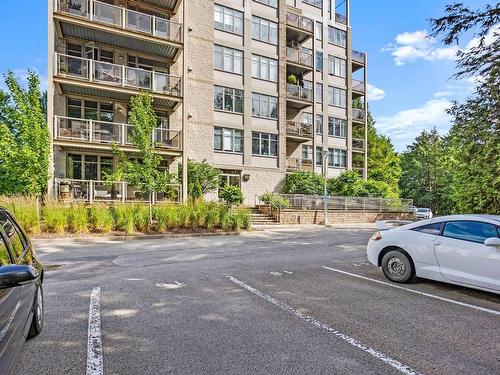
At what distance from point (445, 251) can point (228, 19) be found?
87.6 feet

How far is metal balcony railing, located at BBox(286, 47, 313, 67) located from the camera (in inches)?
1264

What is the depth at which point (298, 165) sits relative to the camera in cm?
3241

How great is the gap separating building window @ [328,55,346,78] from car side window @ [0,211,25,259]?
35611 millimetres

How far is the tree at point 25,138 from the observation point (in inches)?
614

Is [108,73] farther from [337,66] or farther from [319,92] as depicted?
[337,66]

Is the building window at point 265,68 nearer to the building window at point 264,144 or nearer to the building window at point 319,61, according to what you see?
the building window at point 264,144

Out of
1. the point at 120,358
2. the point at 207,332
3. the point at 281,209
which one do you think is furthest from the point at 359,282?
the point at 281,209

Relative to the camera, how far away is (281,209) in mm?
24656

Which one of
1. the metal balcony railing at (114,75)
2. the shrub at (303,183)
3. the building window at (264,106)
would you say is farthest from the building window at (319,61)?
the metal balcony railing at (114,75)

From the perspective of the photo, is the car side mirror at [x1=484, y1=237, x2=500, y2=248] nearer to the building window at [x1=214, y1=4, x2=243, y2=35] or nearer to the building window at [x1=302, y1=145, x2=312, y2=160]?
the building window at [x1=214, y1=4, x2=243, y2=35]

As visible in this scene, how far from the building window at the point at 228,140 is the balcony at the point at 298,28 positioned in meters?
11.2

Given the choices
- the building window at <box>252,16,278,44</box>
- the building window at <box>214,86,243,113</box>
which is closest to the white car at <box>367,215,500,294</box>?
the building window at <box>214,86,243,113</box>

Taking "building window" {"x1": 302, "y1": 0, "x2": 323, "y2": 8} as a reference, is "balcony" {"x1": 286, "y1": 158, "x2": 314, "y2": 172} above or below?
below

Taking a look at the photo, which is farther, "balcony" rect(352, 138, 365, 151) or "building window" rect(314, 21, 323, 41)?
"balcony" rect(352, 138, 365, 151)
